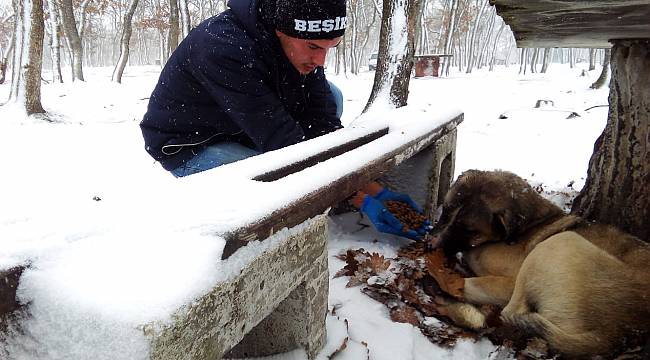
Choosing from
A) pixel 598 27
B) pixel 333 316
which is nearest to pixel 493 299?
pixel 333 316

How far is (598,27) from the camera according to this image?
251 centimetres

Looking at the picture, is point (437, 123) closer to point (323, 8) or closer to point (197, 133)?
point (323, 8)

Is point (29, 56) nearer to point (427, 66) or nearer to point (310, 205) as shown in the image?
point (310, 205)

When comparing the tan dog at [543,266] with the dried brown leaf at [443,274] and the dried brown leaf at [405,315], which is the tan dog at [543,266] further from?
the dried brown leaf at [405,315]

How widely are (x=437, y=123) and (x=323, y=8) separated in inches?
67.3

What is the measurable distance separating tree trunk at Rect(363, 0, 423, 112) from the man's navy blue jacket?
376 cm

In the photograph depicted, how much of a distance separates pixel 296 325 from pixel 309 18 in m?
1.70

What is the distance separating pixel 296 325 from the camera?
188 cm

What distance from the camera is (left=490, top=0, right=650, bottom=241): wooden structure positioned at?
2.73 m

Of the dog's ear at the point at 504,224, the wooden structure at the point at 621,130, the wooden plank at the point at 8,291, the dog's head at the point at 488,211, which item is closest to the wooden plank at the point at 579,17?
the wooden structure at the point at 621,130

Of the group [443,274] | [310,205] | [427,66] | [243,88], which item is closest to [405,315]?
[443,274]

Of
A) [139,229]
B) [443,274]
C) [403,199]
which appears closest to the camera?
[139,229]

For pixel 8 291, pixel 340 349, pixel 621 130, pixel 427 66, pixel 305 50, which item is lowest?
pixel 340 349

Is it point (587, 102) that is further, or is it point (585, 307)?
point (587, 102)
